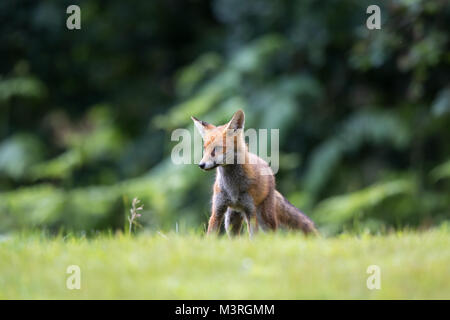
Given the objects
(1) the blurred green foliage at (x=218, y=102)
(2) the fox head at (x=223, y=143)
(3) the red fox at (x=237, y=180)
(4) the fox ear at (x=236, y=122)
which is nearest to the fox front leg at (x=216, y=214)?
(3) the red fox at (x=237, y=180)

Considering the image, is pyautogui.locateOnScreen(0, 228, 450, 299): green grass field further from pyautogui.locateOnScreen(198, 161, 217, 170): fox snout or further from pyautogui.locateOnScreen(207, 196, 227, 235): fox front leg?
pyautogui.locateOnScreen(198, 161, 217, 170): fox snout

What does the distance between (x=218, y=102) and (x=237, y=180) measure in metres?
6.74

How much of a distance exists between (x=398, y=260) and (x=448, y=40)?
6280 millimetres

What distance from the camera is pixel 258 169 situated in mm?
4984

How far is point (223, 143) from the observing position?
4777 mm

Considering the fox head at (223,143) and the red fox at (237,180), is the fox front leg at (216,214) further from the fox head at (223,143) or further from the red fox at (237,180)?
the fox head at (223,143)

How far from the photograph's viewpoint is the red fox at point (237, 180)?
15.7 feet

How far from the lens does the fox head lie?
186 inches

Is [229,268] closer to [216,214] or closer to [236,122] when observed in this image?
[216,214]

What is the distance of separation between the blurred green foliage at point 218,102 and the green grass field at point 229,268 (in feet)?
17.2

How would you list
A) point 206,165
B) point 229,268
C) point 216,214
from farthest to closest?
point 216,214 → point 206,165 → point 229,268

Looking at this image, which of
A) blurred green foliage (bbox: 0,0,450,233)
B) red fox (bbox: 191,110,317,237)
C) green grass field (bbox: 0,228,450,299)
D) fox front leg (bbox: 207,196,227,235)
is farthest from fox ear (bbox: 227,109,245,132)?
blurred green foliage (bbox: 0,0,450,233)

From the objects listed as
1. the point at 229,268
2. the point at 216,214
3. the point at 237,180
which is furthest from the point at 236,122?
the point at 229,268
